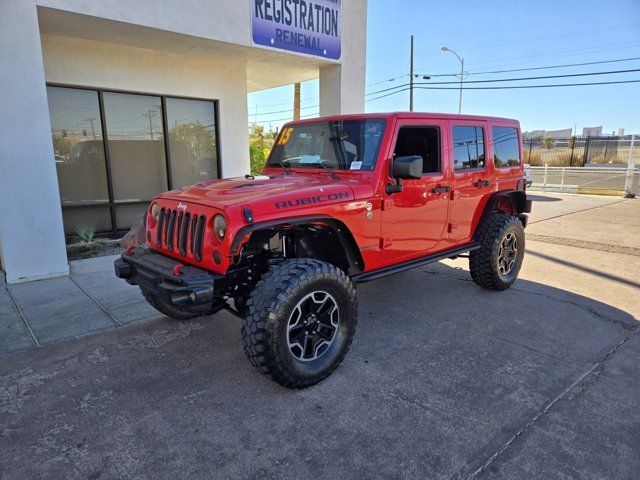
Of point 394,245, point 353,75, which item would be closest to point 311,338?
point 394,245

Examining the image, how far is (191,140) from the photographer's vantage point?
901 cm

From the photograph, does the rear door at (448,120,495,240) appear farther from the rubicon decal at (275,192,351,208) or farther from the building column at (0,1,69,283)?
the building column at (0,1,69,283)

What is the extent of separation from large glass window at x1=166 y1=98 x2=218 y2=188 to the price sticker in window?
4.69 m

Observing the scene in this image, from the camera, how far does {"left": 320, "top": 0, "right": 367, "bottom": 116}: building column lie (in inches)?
345

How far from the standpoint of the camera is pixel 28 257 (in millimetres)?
5750

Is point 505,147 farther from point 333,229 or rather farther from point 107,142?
point 107,142

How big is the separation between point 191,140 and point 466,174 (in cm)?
619

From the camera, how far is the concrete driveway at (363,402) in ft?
7.93

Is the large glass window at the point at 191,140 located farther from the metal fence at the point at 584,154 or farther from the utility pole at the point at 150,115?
the metal fence at the point at 584,154

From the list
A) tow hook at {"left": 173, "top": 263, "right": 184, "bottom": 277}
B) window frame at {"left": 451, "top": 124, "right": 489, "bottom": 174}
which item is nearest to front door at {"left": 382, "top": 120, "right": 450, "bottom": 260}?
window frame at {"left": 451, "top": 124, "right": 489, "bottom": 174}

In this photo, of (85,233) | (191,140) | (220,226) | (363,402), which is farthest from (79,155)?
(363,402)

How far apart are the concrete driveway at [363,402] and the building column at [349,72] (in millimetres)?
5427

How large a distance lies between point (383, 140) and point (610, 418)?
2.60m

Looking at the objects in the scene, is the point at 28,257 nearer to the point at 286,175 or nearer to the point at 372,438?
the point at 286,175
